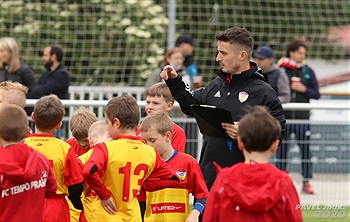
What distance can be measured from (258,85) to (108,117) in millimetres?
1236

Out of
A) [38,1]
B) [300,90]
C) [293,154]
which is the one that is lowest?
[293,154]

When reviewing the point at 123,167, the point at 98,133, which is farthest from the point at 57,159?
the point at 98,133

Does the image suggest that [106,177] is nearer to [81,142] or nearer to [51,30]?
[81,142]

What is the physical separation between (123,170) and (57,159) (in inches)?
19.6

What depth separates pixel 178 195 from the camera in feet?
23.4

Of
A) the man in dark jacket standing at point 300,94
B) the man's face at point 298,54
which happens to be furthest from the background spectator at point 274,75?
the man's face at point 298,54

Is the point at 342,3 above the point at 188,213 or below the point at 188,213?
above

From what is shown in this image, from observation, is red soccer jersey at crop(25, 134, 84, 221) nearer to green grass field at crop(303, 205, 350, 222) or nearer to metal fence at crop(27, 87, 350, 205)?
green grass field at crop(303, 205, 350, 222)

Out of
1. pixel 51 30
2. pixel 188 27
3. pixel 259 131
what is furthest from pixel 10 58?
→ pixel 259 131

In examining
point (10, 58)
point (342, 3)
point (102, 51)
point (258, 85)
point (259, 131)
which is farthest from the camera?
point (342, 3)

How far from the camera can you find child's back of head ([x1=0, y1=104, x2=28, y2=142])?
5.68 metres

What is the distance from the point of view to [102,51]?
15.2 meters

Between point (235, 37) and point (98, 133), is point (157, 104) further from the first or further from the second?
point (235, 37)

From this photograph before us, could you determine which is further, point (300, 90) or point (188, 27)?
point (188, 27)
